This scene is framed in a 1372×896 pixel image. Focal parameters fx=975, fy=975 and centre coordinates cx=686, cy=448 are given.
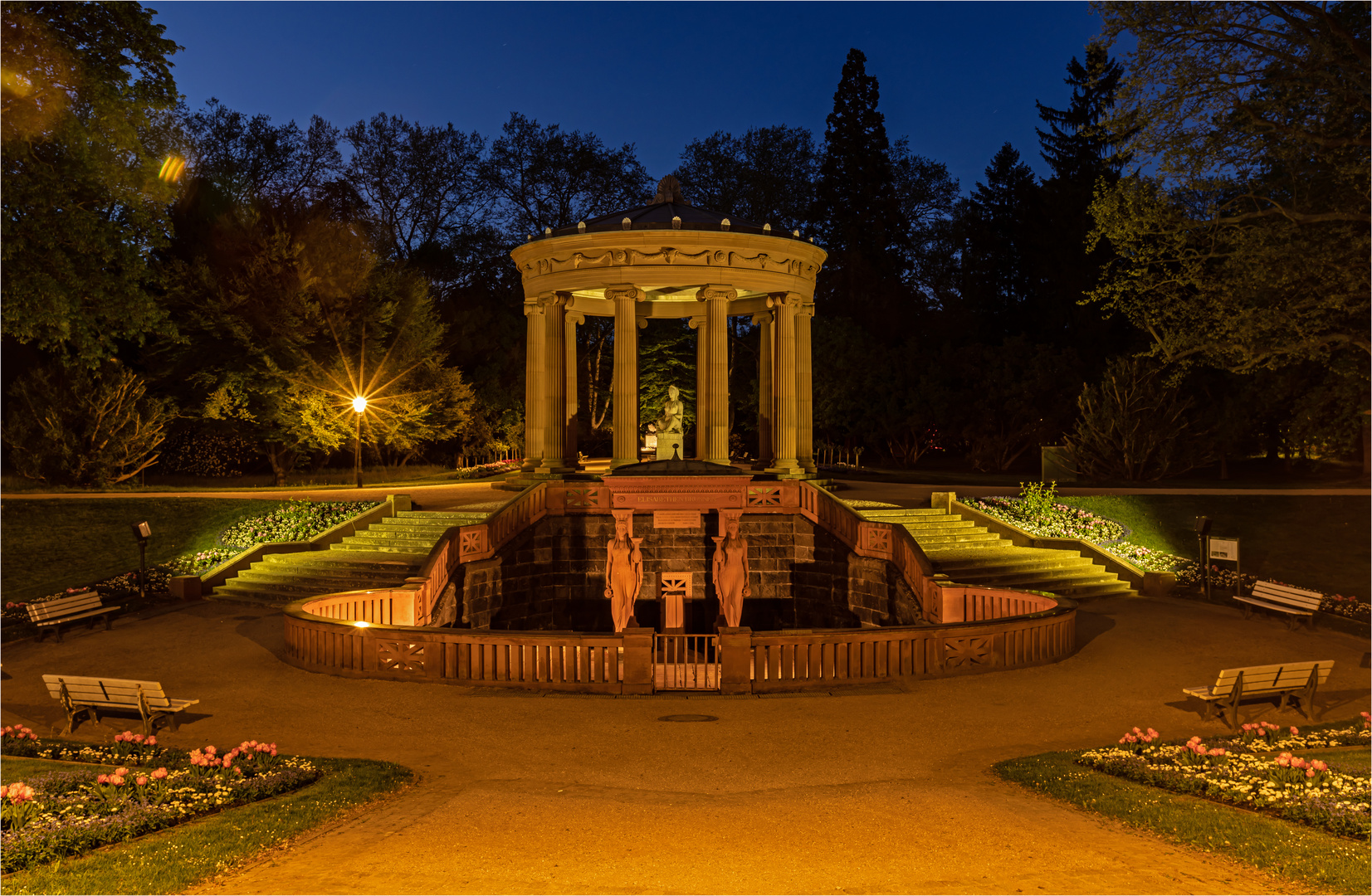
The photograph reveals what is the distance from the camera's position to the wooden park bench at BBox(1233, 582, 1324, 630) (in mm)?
21000

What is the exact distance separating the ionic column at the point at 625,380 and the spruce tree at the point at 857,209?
109 ft

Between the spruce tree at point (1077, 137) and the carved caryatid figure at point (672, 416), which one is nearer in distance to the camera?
the carved caryatid figure at point (672, 416)

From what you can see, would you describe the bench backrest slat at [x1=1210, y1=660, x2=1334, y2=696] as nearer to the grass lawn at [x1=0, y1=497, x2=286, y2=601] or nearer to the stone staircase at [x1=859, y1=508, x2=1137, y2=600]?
the stone staircase at [x1=859, y1=508, x2=1137, y2=600]

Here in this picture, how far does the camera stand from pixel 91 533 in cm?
2988

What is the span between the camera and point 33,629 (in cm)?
2112

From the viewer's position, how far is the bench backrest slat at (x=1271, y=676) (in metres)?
13.1

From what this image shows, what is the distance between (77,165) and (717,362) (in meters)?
19.6

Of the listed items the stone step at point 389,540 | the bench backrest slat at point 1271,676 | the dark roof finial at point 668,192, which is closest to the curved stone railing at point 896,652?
the bench backrest slat at point 1271,676

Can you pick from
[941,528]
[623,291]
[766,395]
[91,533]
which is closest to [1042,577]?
[941,528]

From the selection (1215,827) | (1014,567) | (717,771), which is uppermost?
(1014,567)

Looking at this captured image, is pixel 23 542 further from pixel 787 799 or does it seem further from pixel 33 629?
pixel 787 799

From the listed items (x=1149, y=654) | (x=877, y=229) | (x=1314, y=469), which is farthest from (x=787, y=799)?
(x=877, y=229)

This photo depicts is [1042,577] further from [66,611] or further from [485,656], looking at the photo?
[66,611]

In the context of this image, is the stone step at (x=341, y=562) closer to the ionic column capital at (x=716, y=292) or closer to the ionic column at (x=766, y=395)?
the ionic column capital at (x=716, y=292)
